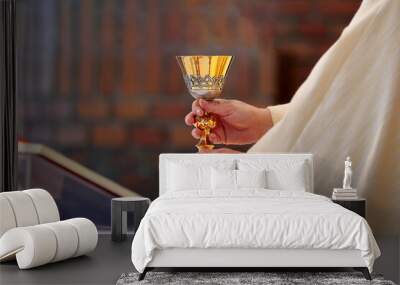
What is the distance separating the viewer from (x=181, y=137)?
7.25 metres

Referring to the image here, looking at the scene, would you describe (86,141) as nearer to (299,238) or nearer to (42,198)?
(42,198)

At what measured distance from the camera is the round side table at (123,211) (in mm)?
6547

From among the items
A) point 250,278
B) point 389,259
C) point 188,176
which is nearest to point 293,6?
point 188,176

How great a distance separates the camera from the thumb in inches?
278

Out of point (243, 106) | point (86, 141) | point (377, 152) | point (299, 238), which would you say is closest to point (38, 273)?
point (299, 238)

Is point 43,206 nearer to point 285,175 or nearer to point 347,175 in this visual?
point 285,175

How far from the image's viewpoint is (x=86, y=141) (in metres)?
7.31

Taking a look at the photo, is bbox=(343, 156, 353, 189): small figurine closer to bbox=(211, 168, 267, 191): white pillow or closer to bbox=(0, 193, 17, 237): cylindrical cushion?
bbox=(211, 168, 267, 191): white pillow

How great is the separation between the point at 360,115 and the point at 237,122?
1105 millimetres

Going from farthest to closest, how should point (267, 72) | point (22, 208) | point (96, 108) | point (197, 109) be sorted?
point (96, 108)
point (267, 72)
point (197, 109)
point (22, 208)

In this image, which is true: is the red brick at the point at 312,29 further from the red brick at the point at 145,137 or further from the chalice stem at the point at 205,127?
the red brick at the point at 145,137

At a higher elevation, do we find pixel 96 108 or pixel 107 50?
pixel 107 50

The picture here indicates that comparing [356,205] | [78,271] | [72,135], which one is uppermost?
[72,135]

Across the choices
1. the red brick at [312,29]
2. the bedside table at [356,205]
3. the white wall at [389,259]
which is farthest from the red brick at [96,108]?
the white wall at [389,259]
